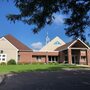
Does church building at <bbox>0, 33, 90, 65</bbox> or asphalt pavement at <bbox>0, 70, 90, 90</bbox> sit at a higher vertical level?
church building at <bbox>0, 33, 90, 65</bbox>

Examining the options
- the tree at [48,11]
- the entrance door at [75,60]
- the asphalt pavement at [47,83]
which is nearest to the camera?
the tree at [48,11]

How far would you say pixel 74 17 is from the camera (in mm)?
12781

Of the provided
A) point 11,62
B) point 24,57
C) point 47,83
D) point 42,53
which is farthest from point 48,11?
point 42,53

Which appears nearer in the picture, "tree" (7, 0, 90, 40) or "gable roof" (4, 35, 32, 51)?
"tree" (7, 0, 90, 40)

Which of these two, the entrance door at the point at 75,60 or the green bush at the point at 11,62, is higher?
the entrance door at the point at 75,60

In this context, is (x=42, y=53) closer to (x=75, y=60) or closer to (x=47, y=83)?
(x=75, y=60)

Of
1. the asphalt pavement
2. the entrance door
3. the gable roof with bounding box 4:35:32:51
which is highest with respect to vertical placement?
the gable roof with bounding box 4:35:32:51

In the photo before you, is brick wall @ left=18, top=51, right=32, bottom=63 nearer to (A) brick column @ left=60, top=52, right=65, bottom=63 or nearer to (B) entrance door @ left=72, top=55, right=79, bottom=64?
Answer: (A) brick column @ left=60, top=52, right=65, bottom=63

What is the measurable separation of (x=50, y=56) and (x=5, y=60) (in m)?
12.8

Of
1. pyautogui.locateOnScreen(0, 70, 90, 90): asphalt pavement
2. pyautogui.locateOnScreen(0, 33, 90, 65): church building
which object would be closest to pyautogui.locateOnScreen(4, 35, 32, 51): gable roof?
pyautogui.locateOnScreen(0, 33, 90, 65): church building

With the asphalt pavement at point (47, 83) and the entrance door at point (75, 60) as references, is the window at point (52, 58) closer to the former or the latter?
the entrance door at point (75, 60)

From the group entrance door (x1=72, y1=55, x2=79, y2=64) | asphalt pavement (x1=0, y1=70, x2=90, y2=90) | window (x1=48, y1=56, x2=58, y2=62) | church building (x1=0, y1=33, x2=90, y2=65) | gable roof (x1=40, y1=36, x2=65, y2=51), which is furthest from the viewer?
gable roof (x1=40, y1=36, x2=65, y2=51)

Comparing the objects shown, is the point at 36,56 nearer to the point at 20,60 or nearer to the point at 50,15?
the point at 20,60

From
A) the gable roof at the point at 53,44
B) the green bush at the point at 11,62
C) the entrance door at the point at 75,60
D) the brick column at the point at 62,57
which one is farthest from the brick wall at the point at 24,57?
the gable roof at the point at 53,44
